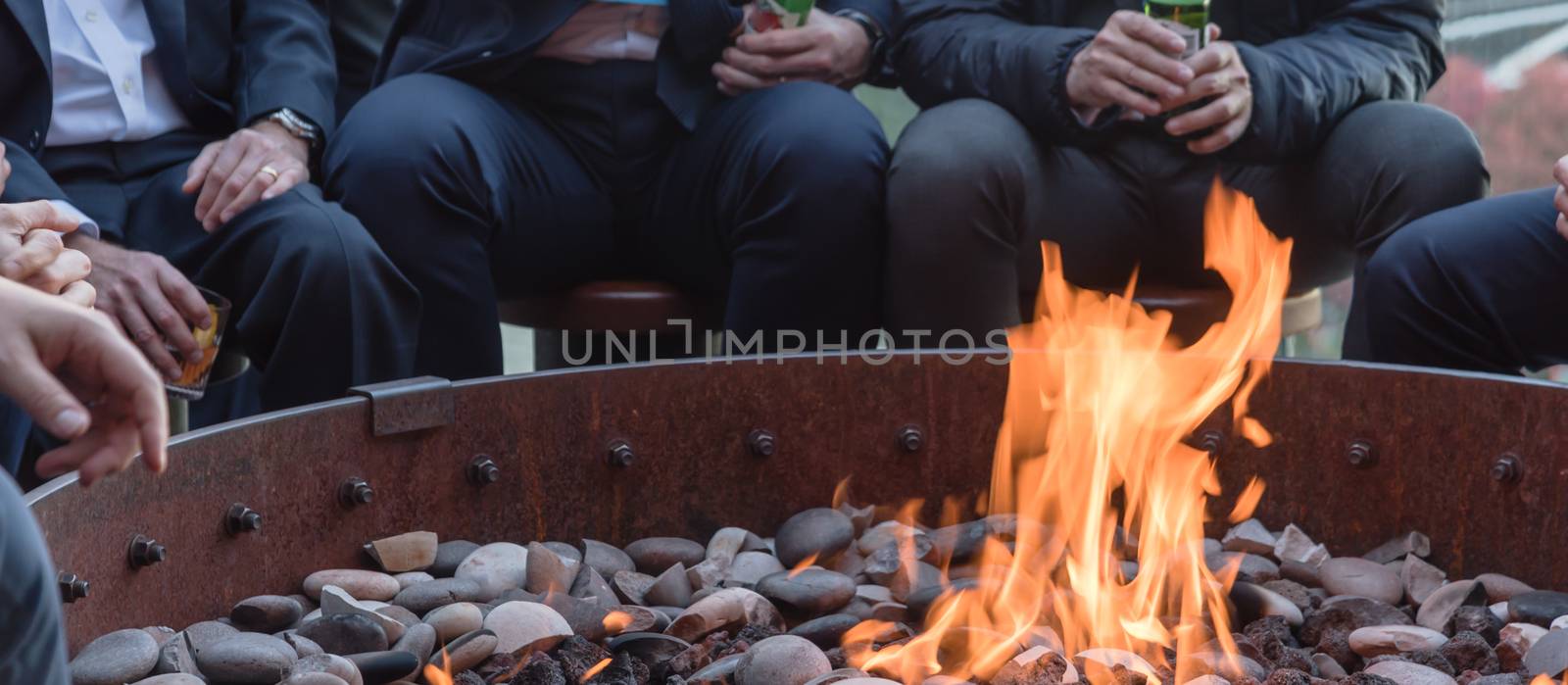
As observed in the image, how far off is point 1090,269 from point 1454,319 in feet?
1.40

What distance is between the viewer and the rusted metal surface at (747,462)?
1207mm

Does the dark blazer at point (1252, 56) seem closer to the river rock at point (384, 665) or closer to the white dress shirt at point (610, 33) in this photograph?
the white dress shirt at point (610, 33)

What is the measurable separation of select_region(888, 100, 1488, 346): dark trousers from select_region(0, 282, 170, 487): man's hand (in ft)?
3.71

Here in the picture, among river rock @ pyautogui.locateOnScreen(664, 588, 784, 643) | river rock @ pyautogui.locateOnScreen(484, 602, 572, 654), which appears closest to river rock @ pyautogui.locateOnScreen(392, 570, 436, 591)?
river rock @ pyautogui.locateOnScreen(484, 602, 572, 654)

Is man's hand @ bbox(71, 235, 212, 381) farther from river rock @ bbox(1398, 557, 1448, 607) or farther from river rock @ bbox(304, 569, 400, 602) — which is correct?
river rock @ bbox(1398, 557, 1448, 607)

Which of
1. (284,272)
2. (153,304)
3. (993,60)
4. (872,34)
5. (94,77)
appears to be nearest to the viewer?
(153,304)

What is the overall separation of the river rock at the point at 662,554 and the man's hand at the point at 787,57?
0.68 meters

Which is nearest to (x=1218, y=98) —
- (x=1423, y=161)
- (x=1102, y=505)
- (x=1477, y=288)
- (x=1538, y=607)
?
(x=1423, y=161)

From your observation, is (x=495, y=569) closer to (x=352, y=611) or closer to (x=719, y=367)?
(x=352, y=611)

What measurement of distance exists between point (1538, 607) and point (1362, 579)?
0.15 meters

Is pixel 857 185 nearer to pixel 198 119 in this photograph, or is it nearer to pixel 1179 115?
pixel 1179 115

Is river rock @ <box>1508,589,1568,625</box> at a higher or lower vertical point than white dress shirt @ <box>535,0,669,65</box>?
lower

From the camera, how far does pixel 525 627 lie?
1.16m

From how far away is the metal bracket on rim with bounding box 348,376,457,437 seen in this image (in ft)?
4.11
